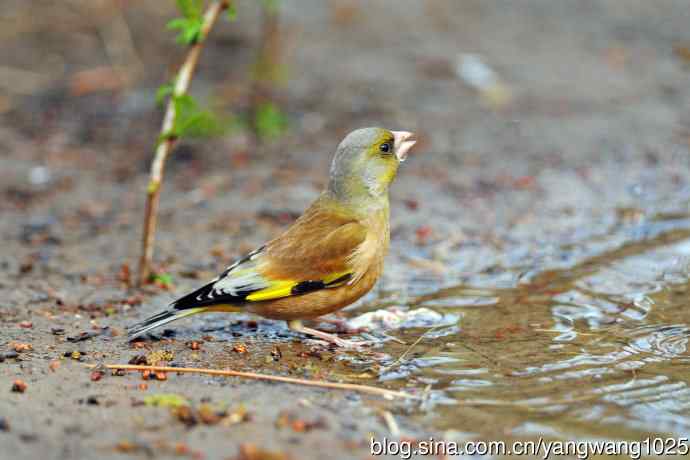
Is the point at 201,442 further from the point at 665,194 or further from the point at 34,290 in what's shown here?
the point at 665,194

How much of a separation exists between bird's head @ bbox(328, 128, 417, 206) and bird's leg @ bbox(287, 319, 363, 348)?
2.64ft

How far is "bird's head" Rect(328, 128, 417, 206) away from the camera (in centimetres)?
563

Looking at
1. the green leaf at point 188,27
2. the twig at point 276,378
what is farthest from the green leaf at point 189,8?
the twig at point 276,378

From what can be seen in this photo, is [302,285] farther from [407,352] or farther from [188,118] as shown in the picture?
[188,118]

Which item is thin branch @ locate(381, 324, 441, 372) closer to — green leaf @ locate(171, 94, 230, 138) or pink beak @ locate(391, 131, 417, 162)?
pink beak @ locate(391, 131, 417, 162)

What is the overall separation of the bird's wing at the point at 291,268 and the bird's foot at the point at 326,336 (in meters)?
0.30

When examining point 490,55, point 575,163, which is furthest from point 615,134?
point 490,55

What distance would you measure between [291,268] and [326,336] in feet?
1.45

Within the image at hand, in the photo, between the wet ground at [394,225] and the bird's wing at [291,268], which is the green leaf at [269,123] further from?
the bird's wing at [291,268]

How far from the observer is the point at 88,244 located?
290 inches

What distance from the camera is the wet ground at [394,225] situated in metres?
4.27

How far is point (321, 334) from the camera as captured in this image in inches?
212

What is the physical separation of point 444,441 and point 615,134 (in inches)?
250

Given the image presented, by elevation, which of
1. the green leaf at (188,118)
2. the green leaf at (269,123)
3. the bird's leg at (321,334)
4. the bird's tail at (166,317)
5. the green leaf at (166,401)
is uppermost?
the green leaf at (188,118)
